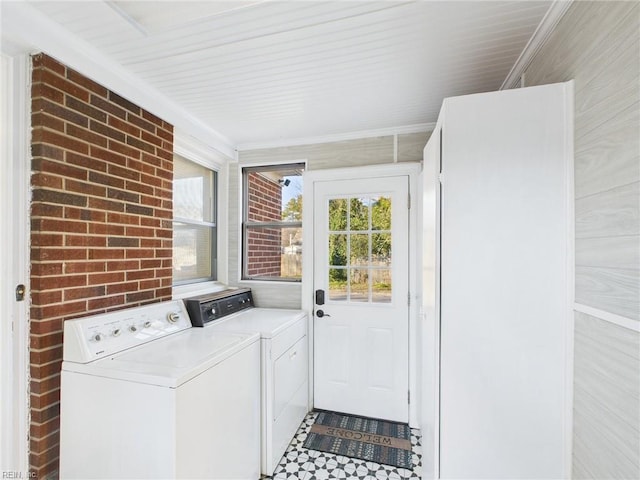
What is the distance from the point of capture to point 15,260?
4.45 feet

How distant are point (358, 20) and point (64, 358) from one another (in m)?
2.08

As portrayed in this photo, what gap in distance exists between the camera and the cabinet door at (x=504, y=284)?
1.23 meters

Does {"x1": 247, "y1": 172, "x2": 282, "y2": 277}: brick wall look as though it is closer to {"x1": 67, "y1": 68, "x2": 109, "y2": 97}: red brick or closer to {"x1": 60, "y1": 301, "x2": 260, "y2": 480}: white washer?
{"x1": 60, "y1": 301, "x2": 260, "y2": 480}: white washer

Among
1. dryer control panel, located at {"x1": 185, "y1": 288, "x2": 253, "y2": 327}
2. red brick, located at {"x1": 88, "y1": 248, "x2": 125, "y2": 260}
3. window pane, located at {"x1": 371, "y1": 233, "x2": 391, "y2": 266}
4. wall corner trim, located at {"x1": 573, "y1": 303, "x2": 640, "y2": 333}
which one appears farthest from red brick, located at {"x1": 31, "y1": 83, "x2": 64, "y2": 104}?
wall corner trim, located at {"x1": 573, "y1": 303, "x2": 640, "y2": 333}

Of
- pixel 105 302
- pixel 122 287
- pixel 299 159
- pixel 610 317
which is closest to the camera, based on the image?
pixel 610 317

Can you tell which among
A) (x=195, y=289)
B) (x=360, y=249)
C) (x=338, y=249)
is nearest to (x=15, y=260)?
(x=195, y=289)

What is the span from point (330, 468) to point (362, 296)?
1.24 meters

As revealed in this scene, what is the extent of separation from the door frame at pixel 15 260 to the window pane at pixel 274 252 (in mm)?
1773

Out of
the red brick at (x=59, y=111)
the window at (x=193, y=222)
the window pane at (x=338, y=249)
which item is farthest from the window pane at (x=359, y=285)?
the red brick at (x=59, y=111)

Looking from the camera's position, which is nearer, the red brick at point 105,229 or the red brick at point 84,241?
the red brick at point 84,241

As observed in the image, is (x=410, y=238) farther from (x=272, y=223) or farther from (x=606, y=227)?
(x=606, y=227)

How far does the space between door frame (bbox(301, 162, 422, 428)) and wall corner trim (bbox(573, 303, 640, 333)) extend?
4.35 ft

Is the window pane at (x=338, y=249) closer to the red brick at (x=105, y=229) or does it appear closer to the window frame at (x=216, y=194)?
the window frame at (x=216, y=194)

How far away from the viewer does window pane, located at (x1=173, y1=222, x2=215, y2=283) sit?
256 centimetres
